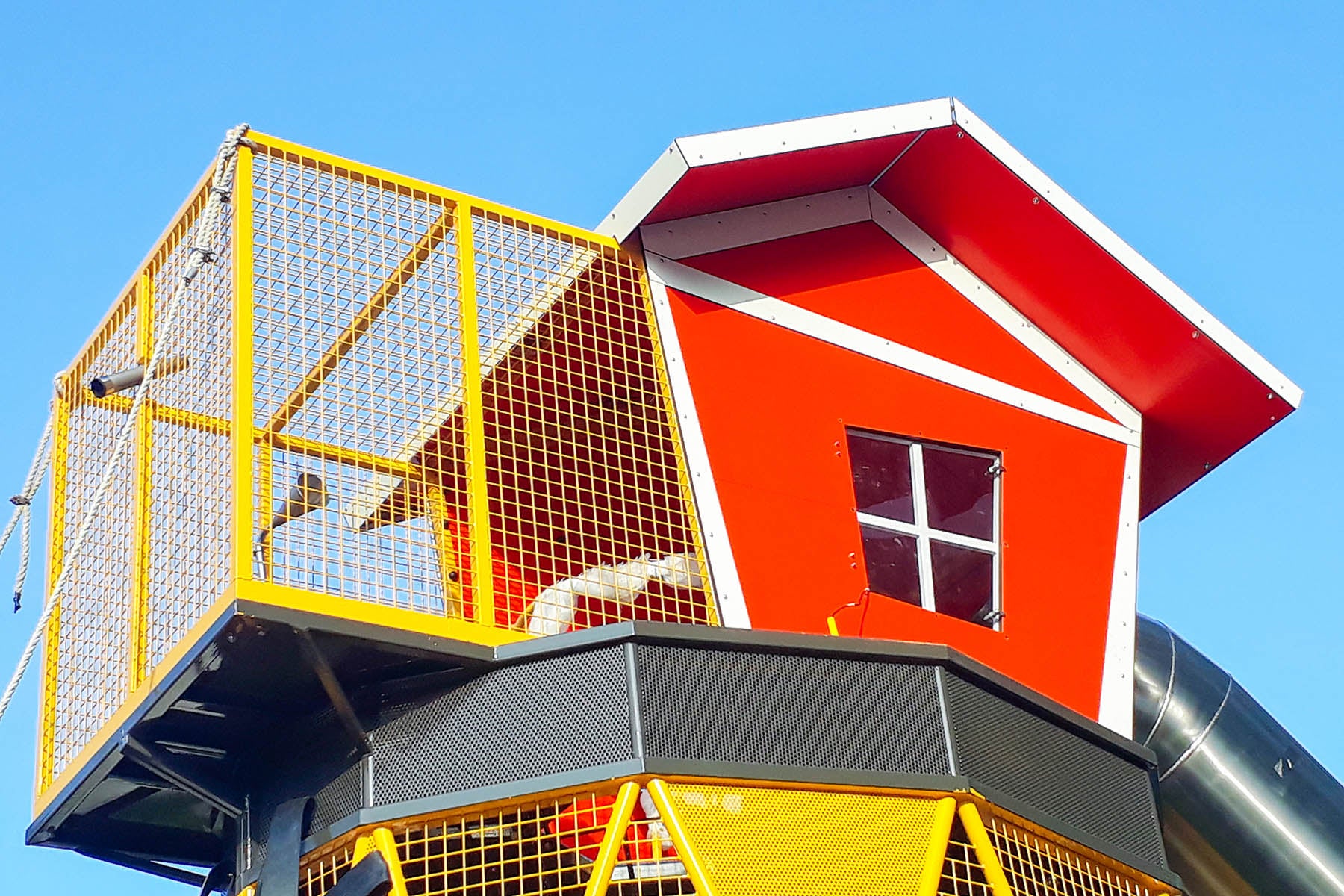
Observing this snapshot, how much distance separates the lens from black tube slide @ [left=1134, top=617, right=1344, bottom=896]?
10.8 metres

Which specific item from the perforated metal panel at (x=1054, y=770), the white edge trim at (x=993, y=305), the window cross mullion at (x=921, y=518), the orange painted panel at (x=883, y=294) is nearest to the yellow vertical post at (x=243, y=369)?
the orange painted panel at (x=883, y=294)

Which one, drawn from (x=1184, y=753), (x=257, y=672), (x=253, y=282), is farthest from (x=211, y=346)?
(x=1184, y=753)

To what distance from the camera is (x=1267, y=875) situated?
10.8 m

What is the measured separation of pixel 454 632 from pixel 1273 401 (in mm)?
5369

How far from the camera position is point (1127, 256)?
1041cm

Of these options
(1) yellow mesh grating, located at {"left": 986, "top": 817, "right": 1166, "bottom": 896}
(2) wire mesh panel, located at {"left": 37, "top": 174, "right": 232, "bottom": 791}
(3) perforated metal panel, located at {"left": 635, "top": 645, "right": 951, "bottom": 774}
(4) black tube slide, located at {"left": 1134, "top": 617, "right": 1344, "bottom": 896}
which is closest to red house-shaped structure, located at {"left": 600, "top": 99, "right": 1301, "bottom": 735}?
(3) perforated metal panel, located at {"left": 635, "top": 645, "right": 951, "bottom": 774}

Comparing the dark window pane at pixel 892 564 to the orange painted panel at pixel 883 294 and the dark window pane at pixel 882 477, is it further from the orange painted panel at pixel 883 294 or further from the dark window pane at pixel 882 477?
the orange painted panel at pixel 883 294

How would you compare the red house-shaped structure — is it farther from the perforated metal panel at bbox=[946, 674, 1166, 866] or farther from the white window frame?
the perforated metal panel at bbox=[946, 674, 1166, 866]

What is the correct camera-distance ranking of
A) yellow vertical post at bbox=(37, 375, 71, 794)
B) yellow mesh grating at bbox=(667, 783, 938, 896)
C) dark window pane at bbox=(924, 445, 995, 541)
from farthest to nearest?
dark window pane at bbox=(924, 445, 995, 541) → yellow vertical post at bbox=(37, 375, 71, 794) → yellow mesh grating at bbox=(667, 783, 938, 896)

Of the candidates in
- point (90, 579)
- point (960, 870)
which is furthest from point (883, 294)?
point (90, 579)

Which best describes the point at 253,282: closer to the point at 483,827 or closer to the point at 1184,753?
the point at 483,827

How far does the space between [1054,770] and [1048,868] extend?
442 mm

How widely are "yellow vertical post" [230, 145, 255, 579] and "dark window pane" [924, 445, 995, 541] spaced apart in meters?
3.58

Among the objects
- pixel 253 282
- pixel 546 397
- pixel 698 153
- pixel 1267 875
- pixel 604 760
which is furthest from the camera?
pixel 1267 875
